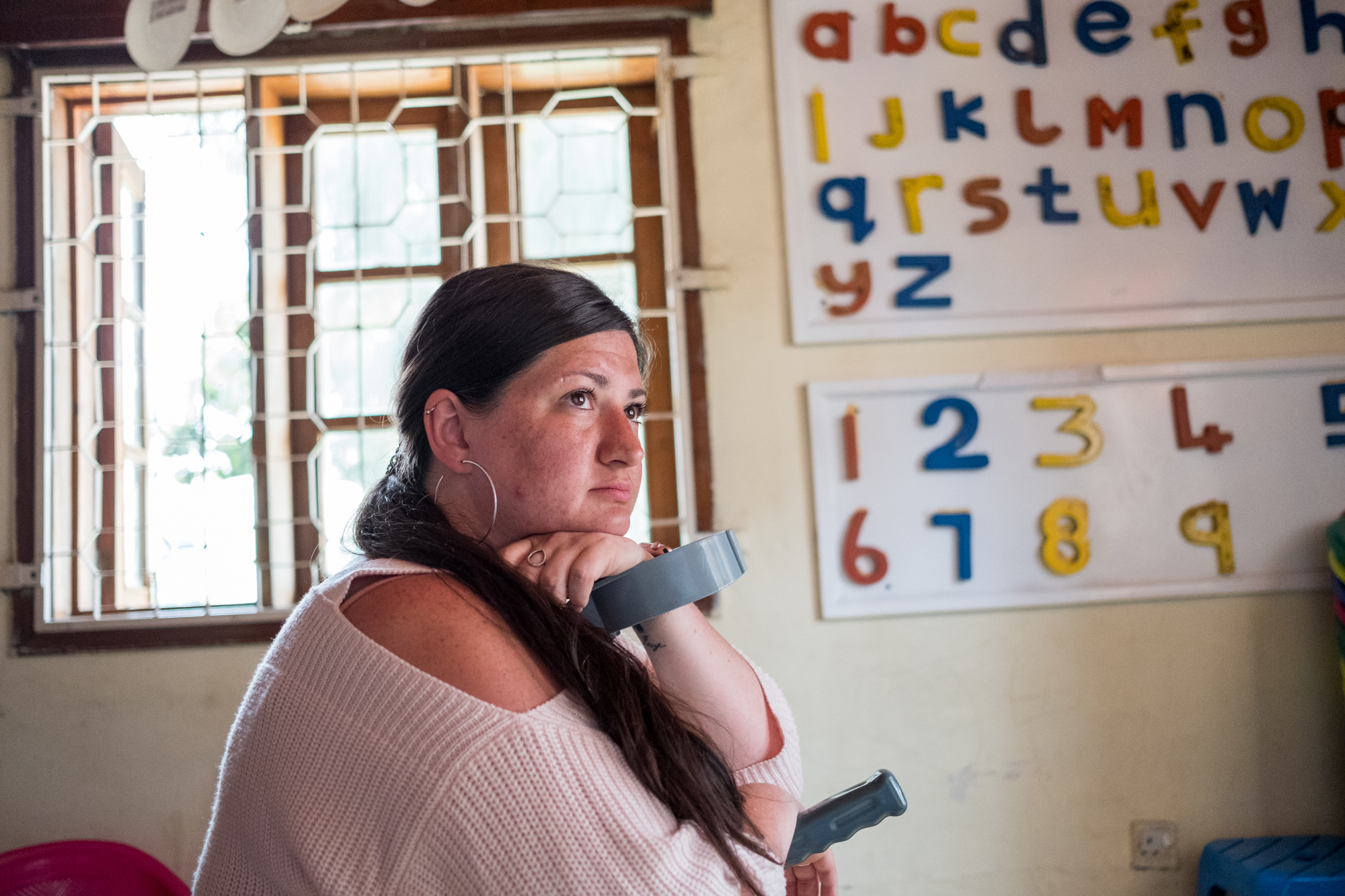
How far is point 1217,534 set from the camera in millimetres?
2105

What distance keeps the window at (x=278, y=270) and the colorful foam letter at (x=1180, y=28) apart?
1.21 metres

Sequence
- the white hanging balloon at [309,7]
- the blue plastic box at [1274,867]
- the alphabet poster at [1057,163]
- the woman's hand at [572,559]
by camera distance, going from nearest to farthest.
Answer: the woman's hand at [572,559] → the white hanging balloon at [309,7] → the blue plastic box at [1274,867] → the alphabet poster at [1057,163]

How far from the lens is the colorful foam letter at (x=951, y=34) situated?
2.17 m

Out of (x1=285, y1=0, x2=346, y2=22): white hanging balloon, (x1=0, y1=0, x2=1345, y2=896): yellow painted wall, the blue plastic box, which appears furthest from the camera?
(x1=0, y1=0, x2=1345, y2=896): yellow painted wall

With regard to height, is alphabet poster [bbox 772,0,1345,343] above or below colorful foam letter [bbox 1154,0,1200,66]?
below

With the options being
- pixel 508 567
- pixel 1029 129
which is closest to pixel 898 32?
pixel 1029 129

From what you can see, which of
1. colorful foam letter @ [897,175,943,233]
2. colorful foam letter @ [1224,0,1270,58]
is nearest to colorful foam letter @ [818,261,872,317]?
colorful foam letter @ [897,175,943,233]

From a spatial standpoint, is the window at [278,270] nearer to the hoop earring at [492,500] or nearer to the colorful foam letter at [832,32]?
the colorful foam letter at [832,32]

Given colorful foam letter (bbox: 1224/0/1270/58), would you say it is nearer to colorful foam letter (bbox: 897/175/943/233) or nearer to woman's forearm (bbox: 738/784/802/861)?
colorful foam letter (bbox: 897/175/943/233)

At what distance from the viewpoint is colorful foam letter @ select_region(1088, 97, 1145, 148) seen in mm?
2164

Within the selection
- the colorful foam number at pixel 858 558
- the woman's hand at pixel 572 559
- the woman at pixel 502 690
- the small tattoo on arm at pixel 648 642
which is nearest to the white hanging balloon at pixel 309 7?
the woman at pixel 502 690

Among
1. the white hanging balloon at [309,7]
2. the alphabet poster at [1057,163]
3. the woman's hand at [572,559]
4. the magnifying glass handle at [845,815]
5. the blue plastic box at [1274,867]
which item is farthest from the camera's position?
the alphabet poster at [1057,163]

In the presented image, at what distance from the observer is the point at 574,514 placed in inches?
39.6

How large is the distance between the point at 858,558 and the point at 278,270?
1541 mm
